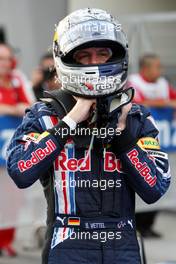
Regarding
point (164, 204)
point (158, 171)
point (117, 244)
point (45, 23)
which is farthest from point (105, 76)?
point (45, 23)

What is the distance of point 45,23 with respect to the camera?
13.9 m

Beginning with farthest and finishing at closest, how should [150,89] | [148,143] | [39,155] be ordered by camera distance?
[150,89] → [148,143] → [39,155]

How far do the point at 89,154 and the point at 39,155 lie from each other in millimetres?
208

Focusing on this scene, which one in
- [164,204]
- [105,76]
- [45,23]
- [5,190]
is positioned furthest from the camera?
[45,23]

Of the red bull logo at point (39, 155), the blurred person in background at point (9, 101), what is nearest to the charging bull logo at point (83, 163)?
the red bull logo at point (39, 155)

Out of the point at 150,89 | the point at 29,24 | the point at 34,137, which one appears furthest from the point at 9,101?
the point at 29,24

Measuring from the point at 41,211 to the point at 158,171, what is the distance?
4.41 m

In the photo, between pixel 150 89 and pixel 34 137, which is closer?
pixel 34 137

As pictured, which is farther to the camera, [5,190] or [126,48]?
[5,190]

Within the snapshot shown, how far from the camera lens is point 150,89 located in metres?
8.71

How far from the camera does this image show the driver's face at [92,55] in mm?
3312

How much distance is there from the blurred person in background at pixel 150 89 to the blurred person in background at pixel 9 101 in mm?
1167

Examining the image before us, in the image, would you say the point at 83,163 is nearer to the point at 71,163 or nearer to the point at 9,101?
the point at 71,163

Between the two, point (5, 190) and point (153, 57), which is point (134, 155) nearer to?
point (5, 190)
